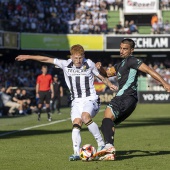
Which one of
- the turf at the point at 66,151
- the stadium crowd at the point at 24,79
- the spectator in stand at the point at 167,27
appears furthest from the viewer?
the spectator in stand at the point at 167,27

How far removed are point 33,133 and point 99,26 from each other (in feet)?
109

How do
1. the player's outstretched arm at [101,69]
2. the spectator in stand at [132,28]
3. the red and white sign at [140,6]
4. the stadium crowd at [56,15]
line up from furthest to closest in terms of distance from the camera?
the red and white sign at [140,6] < the spectator in stand at [132,28] < the stadium crowd at [56,15] < the player's outstretched arm at [101,69]

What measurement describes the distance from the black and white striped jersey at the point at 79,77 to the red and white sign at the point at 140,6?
43519mm

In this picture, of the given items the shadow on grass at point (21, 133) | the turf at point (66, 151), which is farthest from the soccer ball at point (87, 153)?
the shadow on grass at point (21, 133)

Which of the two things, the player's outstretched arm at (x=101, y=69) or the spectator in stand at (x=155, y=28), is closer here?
the player's outstretched arm at (x=101, y=69)

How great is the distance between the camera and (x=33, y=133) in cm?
1869

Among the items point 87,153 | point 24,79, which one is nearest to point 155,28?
point 24,79

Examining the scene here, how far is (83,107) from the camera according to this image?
1143cm

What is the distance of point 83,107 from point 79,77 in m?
0.55

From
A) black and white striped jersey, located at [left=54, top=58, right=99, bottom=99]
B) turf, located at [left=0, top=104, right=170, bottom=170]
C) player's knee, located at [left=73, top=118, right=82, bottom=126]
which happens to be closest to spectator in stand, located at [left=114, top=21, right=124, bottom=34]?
turf, located at [left=0, top=104, right=170, bottom=170]

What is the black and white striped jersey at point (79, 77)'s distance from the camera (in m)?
11.5

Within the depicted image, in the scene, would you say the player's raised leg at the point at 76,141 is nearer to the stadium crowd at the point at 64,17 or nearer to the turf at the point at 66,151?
the turf at the point at 66,151

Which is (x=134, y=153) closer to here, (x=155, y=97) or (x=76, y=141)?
(x=76, y=141)

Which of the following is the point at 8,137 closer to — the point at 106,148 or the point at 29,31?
the point at 106,148
